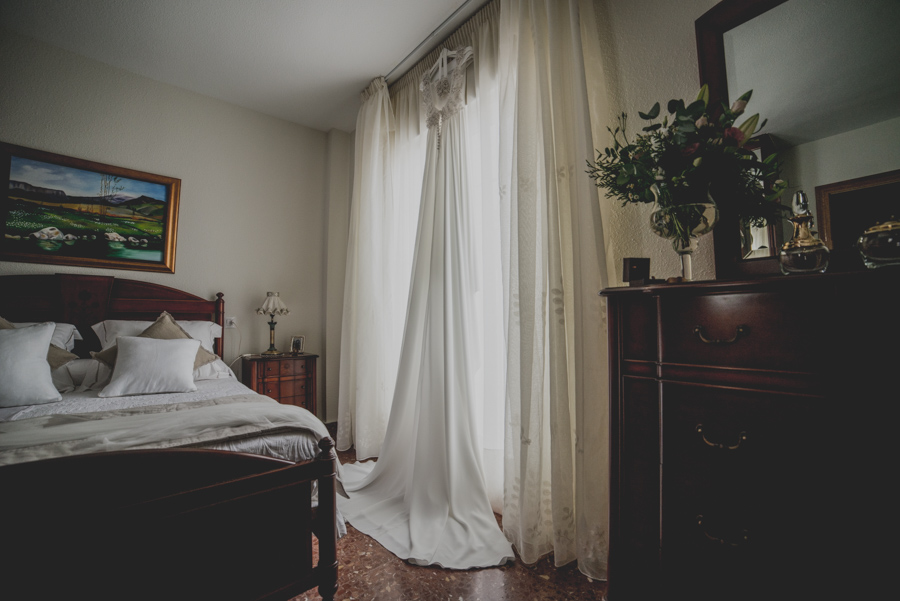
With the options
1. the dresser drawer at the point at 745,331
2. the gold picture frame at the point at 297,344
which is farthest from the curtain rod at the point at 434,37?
the gold picture frame at the point at 297,344

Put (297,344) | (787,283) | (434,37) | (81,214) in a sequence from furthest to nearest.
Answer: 1. (297,344)
2. (81,214)
3. (434,37)
4. (787,283)

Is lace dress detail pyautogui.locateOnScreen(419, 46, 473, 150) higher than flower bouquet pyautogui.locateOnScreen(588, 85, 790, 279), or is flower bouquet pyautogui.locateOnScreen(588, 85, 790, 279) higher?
lace dress detail pyautogui.locateOnScreen(419, 46, 473, 150)

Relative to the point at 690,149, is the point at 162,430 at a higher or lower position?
lower

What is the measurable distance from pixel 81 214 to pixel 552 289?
3504 millimetres

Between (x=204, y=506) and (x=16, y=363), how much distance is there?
1667 millimetres

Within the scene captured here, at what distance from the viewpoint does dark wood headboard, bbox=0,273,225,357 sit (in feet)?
8.42

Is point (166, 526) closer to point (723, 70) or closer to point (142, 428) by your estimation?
point (142, 428)

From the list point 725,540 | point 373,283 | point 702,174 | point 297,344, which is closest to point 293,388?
point 297,344

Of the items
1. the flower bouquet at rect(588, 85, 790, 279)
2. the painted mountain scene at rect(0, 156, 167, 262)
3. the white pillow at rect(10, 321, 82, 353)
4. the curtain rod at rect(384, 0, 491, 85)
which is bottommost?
the white pillow at rect(10, 321, 82, 353)

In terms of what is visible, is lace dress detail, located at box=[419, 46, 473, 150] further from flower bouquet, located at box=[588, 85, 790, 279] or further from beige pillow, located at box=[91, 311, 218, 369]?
beige pillow, located at box=[91, 311, 218, 369]

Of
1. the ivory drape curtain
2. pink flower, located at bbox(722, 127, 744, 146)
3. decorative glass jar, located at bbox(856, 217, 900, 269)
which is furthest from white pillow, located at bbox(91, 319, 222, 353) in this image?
decorative glass jar, located at bbox(856, 217, 900, 269)

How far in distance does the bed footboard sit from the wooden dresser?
3.38 ft

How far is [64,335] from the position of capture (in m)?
2.51

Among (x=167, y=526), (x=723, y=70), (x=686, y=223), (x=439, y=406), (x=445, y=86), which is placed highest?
(x=445, y=86)
